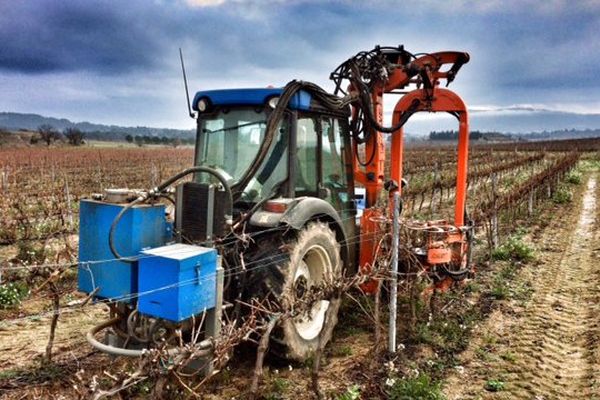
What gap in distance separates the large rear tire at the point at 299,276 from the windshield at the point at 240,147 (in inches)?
22.5

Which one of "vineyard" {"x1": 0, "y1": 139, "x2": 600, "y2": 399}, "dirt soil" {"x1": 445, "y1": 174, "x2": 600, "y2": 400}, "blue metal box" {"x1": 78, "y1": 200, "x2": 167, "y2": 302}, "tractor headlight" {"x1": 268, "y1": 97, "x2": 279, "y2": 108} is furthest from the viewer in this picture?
"tractor headlight" {"x1": 268, "y1": 97, "x2": 279, "y2": 108}

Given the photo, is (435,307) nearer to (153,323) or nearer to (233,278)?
(233,278)

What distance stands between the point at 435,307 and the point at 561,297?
204 cm

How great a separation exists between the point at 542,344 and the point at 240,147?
141 inches

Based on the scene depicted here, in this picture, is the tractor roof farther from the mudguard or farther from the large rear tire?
the large rear tire

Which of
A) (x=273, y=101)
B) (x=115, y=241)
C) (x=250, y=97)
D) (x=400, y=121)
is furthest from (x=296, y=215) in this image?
(x=400, y=121)

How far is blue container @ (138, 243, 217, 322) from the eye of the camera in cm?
341

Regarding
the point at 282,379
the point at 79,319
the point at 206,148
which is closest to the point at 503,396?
the point at 282,379

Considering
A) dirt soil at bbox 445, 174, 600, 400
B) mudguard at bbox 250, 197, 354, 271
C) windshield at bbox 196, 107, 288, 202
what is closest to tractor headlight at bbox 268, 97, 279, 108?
windshield at bbox 196, 107, 288, 202

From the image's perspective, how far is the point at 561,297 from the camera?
6.67 m

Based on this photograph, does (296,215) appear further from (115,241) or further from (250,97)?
(115,241)

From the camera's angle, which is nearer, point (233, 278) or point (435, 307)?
point (233, 278)

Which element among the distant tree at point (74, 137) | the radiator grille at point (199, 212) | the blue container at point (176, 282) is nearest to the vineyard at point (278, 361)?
the blue container at point (176, 282)

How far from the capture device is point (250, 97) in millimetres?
4742
